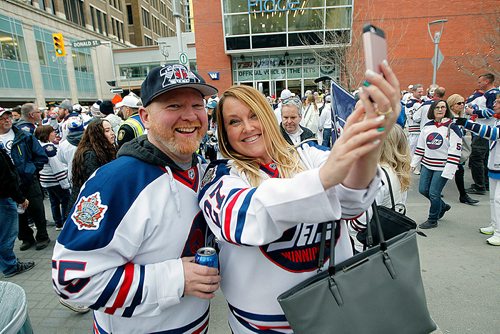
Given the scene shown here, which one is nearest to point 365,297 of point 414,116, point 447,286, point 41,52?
point 447,286

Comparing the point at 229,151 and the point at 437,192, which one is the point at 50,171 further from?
the point at 437,192

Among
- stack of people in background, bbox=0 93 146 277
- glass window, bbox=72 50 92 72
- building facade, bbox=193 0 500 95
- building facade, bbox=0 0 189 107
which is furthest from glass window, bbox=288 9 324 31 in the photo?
glass window, bbox=72 50 92 72

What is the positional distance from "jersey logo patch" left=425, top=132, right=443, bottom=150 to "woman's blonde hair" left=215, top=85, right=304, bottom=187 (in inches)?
166

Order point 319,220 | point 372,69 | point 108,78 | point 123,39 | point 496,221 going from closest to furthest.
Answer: point 372,69 → point 319,220 → point 496,221 → point 108,78 → point 123,39

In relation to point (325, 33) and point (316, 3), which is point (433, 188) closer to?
point (325, 33)

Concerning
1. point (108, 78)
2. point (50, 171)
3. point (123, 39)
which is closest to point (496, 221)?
point (50, 171)

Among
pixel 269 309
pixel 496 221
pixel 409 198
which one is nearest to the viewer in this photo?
pixel 269 309

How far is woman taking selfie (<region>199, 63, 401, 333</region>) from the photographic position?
874 millimetres

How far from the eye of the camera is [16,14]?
2223cm

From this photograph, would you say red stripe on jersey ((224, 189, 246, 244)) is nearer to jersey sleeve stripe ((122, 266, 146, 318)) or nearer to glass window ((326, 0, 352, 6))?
jersey sleeve stripe ((122, 266, 146, 318))

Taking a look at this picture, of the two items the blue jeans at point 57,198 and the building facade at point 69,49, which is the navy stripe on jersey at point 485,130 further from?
the building facade at point 69,49

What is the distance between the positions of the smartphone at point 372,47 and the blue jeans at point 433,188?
4.67 metres

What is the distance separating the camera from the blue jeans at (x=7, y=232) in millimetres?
3922

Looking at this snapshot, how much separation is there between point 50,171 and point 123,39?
43097 mm
